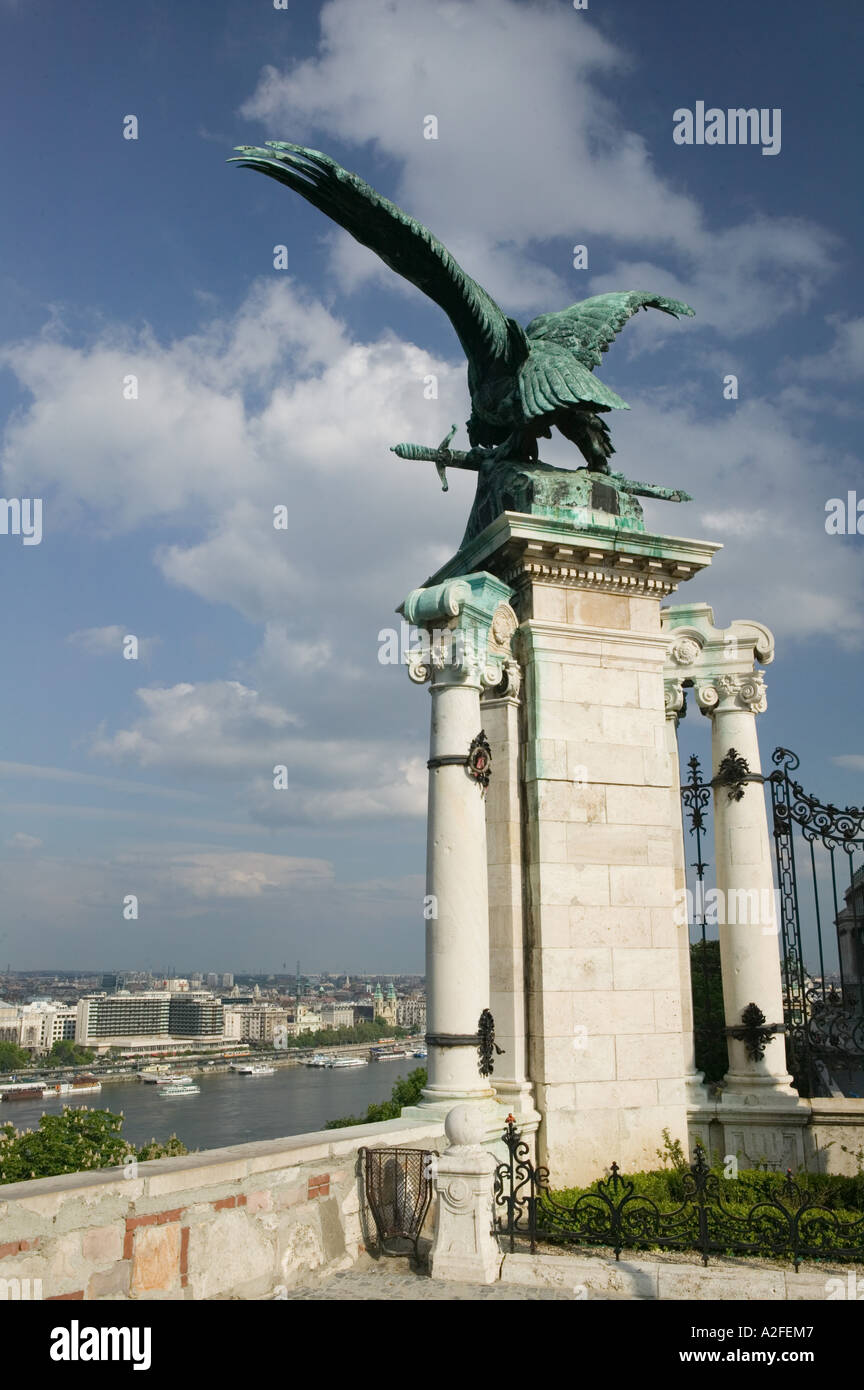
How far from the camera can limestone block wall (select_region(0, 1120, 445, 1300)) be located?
560cm

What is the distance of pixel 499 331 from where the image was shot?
1130 cm

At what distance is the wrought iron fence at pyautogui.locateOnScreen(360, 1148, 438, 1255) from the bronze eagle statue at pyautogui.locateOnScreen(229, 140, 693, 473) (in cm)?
751

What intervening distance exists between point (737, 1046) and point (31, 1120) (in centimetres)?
10856

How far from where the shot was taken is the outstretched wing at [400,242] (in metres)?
9.74

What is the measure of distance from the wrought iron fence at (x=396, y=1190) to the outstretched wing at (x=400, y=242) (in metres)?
8.41

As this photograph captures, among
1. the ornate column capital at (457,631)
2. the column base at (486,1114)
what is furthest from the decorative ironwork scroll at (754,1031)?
the ornate column capital at (457,631)

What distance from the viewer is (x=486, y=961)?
9234 millimetres

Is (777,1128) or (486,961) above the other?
(486,961)

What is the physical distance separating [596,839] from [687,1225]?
3.77 m

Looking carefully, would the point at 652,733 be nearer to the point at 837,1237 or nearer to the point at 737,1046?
the point at 737,1046

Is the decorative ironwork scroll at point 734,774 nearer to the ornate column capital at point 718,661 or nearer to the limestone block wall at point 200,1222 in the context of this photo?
the ornate column capital at point 718,661

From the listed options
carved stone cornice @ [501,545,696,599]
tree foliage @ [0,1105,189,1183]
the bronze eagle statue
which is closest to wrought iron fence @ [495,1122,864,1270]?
carved stone cornice @ [501,545,696,599]

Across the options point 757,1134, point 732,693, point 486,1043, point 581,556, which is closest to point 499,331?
point 581,556
